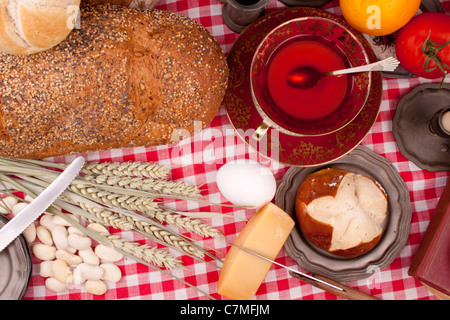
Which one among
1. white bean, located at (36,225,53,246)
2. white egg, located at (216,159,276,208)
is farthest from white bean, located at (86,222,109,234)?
white egg, located at (216,159,276,208)

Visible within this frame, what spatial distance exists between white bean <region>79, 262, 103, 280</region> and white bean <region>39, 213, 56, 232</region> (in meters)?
0.17

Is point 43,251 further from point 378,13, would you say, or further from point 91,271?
point 378,13

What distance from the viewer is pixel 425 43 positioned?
1.07 metres

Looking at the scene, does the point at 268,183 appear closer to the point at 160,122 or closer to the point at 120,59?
the point at 160,122

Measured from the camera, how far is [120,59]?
1026 mm

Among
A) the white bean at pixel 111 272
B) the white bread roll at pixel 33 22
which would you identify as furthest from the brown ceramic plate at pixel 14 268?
the white bread roll at pixel 33 22

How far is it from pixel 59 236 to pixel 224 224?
0.57 m

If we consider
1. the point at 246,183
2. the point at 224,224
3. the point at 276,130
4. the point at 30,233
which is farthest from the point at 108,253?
the point at 276,130

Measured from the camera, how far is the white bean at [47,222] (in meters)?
1.31

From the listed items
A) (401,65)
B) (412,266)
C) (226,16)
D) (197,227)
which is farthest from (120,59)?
(412,266)

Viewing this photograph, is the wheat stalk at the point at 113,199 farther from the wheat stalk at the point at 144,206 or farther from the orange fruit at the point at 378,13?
the orange fruit at the point at 378,13

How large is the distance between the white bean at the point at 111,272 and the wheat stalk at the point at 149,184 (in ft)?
0.95

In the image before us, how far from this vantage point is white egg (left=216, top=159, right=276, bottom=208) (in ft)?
3.99

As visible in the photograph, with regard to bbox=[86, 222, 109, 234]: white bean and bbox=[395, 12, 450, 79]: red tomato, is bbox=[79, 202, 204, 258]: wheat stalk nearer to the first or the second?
bbox=[86, 222, 109, 234]: white bean
